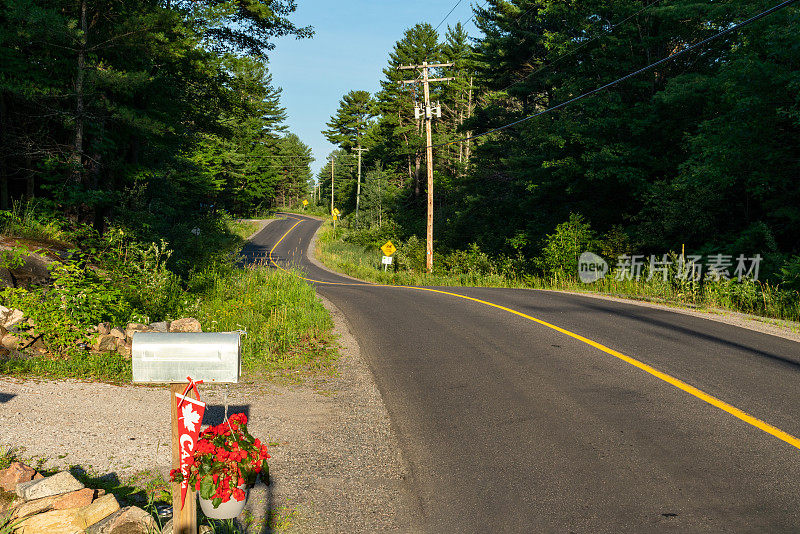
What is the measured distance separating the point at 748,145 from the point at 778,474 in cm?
1382

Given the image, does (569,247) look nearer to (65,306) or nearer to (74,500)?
(65,306)

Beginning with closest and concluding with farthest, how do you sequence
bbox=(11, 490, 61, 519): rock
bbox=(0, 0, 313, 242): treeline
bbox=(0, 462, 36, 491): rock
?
bbox=(11, 490, 61, 519): rock
bbox=(0, 462, 36, 491): rock
bbox=(0, 0, 313, 242): treeline

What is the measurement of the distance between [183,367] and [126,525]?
3.67 feet

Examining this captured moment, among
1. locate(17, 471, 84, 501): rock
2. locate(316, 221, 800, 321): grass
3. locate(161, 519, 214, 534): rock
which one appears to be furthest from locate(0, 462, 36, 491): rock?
locate(316, 221, 800, 321): grass

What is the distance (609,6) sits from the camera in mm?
20719

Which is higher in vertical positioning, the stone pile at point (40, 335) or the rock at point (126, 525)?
the stone pile at point (40, 335)

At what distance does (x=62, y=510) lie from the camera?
10.7ft

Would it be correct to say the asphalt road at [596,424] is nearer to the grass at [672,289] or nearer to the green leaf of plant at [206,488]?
the green leaf of plant at [206,488]

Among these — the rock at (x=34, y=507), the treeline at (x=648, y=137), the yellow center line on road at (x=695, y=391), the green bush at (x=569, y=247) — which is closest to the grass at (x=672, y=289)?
the green bush at (x=569, y=247)

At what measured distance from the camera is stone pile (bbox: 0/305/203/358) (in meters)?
6.95

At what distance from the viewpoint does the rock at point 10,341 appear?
6.92 m

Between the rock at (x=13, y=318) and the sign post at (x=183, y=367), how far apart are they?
5571 mm

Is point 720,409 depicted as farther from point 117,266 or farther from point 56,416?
point 117,266

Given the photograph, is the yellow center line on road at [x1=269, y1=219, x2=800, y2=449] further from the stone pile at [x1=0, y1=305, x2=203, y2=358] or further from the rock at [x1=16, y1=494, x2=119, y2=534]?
the stone pile at [x1=0, y1=305, x2=203, y2=358]
